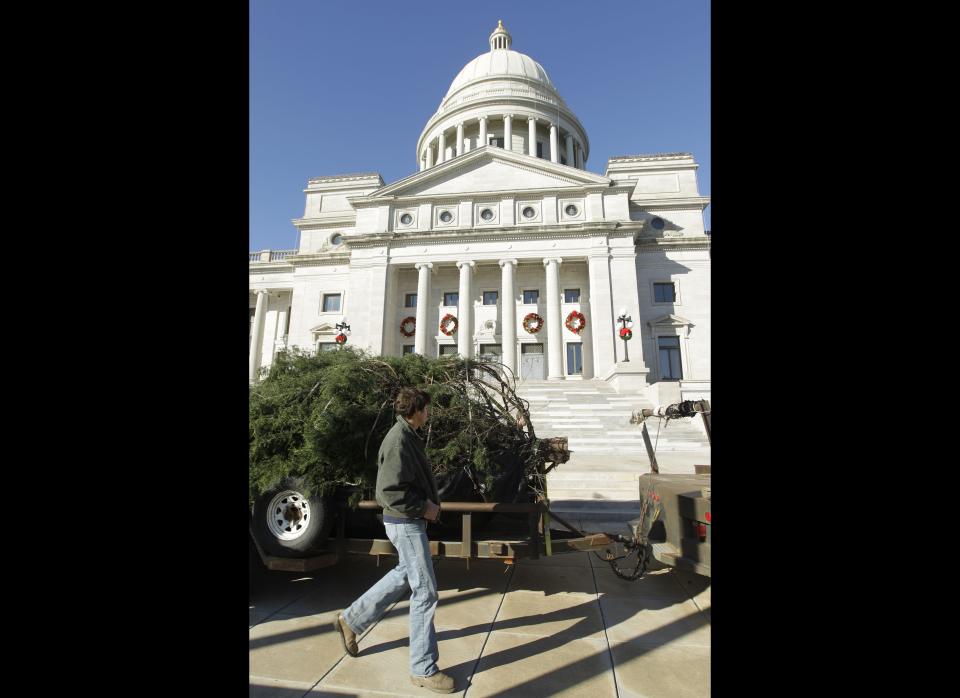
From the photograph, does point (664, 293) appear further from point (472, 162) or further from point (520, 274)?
point (472, 162)

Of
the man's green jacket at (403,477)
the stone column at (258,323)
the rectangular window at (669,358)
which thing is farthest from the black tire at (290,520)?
the stone column at (258,323)

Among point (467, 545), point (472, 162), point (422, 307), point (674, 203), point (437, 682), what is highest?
point (472, 162)

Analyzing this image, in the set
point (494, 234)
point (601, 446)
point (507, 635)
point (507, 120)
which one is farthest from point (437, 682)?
point (507, 120)

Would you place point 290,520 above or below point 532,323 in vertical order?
below

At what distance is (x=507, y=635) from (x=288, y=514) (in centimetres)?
228

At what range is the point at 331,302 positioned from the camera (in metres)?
37.5

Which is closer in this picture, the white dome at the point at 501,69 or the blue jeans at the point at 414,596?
the blue jeans at the point at 414,596

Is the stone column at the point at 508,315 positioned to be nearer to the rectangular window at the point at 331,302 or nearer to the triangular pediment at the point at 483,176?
the triangular pediment at the point at 483,176

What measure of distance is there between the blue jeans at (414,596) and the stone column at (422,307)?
29.5 metres

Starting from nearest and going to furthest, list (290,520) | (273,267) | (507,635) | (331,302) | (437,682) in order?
(437,682) < (507,635) < (290,520) < (331,302) < (273,267)

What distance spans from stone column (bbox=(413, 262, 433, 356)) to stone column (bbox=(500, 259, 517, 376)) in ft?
17.3

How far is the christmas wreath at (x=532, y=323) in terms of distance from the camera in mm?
33094
